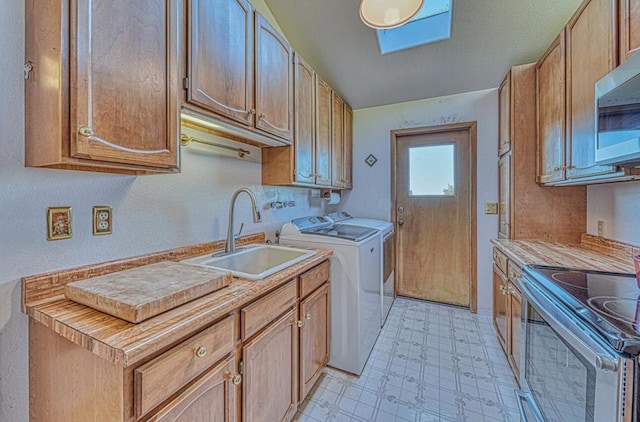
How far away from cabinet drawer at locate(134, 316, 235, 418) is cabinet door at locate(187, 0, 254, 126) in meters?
0.91

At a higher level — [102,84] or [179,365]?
[102,84]

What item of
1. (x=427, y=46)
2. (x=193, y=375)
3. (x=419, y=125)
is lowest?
(x=193, y=375)

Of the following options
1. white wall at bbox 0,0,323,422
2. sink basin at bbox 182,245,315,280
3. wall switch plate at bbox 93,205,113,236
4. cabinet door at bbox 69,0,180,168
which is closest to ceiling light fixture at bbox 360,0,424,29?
cabinet door at bbox 69,0,180,168

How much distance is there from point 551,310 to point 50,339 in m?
1.69

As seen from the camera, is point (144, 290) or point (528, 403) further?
point (528, 403)

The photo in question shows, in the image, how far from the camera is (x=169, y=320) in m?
0.74

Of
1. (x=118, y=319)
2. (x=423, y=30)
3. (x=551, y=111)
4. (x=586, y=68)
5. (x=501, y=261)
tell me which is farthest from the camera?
(x=423, y=30)

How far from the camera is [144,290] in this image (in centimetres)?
83

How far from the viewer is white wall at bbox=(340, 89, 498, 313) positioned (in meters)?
2.72

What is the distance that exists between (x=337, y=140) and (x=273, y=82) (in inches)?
47.3

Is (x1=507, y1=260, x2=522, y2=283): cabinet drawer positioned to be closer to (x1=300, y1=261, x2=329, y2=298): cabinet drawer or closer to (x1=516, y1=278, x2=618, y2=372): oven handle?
(x1=516, y1=278, x2=618, y2=372): oven handle

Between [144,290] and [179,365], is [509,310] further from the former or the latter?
[144,290]

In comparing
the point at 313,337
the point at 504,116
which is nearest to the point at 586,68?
the point at 504,116

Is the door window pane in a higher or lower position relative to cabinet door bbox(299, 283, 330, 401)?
higher
